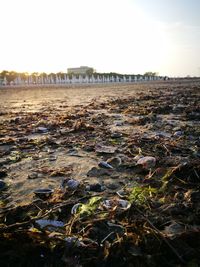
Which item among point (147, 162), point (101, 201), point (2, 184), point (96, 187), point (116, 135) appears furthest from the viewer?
point (116, 135)

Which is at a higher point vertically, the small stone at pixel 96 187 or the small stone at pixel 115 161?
the small stone at pixel 115 161

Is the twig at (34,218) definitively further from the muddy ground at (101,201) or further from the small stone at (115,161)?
the small stone at (115,161)

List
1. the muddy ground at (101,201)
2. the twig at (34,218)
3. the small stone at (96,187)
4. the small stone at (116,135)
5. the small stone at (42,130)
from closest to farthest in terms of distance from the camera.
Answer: the muddy ground at (101,201) < the twig at (34,218) < the small stone at (96,187) < the small stone at (116,135) < the small stone at (42,130)

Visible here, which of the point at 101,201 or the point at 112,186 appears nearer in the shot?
the point at 101,201

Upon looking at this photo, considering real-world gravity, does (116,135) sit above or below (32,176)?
above

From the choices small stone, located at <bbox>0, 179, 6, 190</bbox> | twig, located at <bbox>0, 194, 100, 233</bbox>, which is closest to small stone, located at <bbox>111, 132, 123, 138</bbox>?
small stone, located at <bbox>0, 179, 6, 190</bbox>

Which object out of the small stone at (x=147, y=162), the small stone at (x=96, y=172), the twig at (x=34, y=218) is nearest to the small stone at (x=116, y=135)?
the small stone at (x=147, y=162)

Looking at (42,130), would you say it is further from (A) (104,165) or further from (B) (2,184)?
(B) (2,184)

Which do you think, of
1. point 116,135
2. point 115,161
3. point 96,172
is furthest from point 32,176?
point 116,135

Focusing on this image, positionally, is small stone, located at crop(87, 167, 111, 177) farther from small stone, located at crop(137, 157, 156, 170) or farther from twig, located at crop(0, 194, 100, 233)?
twig, located at crop(0, 194, 100, 233)

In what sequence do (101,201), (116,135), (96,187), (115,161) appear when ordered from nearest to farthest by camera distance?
(101,201)
(96,187)
(115,161)
(116,135)

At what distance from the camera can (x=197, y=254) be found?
218cm

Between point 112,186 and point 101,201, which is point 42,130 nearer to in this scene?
point 112,186

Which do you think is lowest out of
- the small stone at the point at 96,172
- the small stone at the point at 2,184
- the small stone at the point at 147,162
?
A: the small stone at the point at 2,184
